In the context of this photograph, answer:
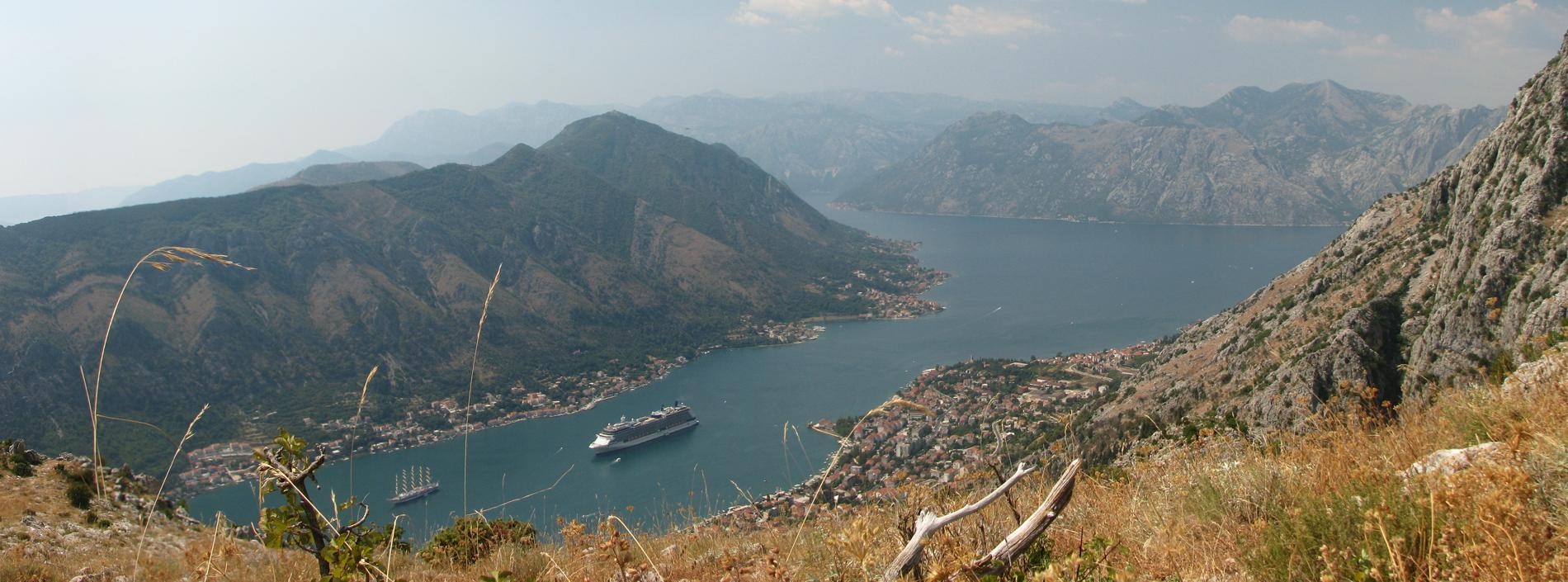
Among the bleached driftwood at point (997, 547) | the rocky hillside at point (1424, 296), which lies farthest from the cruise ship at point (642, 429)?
the bleached driftwood at point (997, 547)

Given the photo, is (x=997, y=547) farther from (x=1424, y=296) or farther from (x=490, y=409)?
(x=490, y=409)

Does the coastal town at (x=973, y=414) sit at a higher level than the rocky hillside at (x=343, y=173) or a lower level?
lower

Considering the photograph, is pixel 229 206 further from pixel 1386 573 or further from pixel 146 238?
pixel 1386 573

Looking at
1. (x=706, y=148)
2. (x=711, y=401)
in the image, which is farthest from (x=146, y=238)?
(x=706, y=148)

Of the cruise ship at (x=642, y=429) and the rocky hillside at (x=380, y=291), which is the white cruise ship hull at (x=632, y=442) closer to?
the cruise ship at (x=642, y=429)

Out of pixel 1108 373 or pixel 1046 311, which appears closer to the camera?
pixel 1108 373

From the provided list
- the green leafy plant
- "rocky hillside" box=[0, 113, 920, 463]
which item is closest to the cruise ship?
"rocky hillside" box=[0, 113, 920, 463]

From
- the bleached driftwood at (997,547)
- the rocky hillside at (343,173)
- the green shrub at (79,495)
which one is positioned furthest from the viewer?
the rocky hillside at (343,173)
